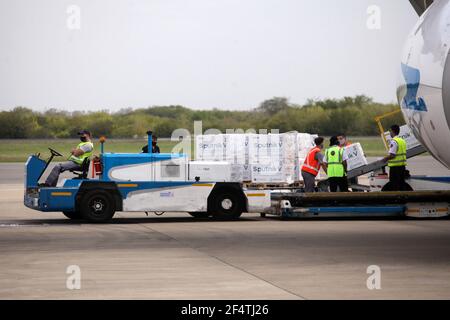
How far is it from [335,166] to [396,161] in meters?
1.44

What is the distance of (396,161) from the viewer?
24812 mm

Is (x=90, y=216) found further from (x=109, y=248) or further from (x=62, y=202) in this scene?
(x=109, y=248)

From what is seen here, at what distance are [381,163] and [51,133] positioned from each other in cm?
3728

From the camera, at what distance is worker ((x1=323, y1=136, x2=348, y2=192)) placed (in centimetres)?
2492

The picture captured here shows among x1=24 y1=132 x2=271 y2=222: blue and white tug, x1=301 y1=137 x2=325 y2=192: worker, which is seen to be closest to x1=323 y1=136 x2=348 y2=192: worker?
A: x1=301 y1=137 x2=325 y2=192: worker

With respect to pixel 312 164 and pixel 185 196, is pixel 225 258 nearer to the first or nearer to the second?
pixel 185 196

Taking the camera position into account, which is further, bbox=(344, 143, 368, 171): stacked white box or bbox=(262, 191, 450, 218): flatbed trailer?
bbox=(344, 143, 368, 171): stacked white box

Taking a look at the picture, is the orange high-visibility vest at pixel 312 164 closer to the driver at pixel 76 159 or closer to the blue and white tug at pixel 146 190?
the blue and white tug at pixel 146 190

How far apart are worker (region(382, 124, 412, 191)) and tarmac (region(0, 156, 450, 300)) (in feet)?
3.98

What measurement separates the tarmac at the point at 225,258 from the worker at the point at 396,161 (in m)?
1.21

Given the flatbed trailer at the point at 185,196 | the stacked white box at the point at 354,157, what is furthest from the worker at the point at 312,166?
the stacked white box at the point at 354,157

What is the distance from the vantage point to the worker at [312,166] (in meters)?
25.1

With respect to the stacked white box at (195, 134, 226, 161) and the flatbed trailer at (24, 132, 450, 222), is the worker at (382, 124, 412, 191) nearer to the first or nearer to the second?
the flatbed trailer at (24, 132, 450, 222)
